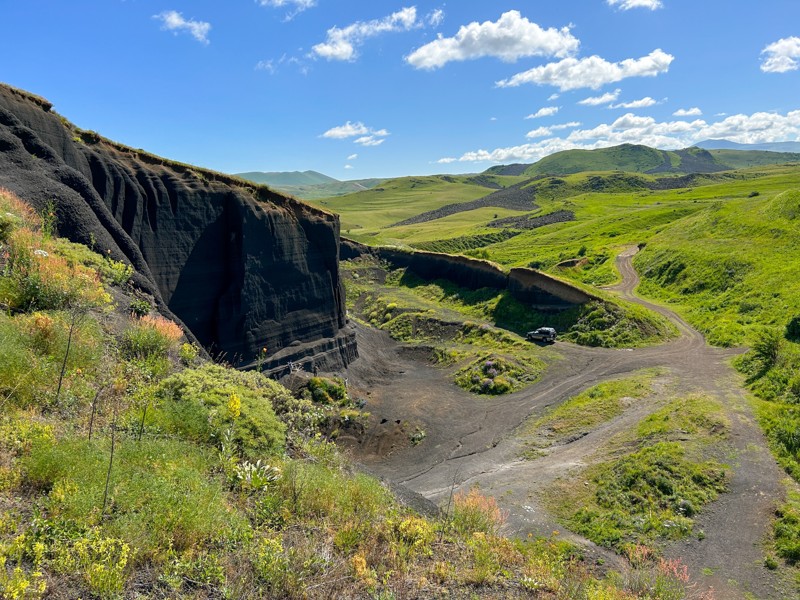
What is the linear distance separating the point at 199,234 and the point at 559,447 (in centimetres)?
2427

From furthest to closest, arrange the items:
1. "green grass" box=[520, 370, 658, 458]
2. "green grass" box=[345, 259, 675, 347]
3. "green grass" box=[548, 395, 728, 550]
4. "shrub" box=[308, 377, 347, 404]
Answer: "green grass" box=[345, 259, 675, 347], "shrub" box=[308, 377, 347, 404], "green grass" box=[520, 370, 658, 458], "green grass" box=[548, 395, 728, 550]

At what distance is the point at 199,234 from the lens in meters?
28.3

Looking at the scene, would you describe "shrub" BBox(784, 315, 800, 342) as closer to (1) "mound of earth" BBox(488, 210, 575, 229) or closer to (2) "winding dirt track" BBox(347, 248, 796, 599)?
(2) "winding dirt track" BBox(347, 248, 796, 599)

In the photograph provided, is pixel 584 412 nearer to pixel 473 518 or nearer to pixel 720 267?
pixel 473 518

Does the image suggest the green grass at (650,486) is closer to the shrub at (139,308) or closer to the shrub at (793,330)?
the shrub at (793,330)

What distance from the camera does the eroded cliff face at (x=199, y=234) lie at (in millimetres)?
19125

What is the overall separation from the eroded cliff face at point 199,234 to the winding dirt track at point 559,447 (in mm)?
6940

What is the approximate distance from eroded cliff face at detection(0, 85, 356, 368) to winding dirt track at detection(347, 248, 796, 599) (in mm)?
6940

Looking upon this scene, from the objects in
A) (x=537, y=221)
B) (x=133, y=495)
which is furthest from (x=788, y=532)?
(x=537, y=221)

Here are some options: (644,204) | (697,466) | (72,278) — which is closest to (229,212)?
(72,278)

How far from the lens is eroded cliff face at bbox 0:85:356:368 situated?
19125 mm

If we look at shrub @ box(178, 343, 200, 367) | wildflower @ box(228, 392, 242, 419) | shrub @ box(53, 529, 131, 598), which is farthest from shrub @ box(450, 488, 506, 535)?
shrub @ box(178, 343, 200, 367)

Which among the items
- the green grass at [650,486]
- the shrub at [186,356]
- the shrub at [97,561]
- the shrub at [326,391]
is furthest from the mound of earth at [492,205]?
the shrub at [97,561]

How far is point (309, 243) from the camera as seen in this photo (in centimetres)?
3550
